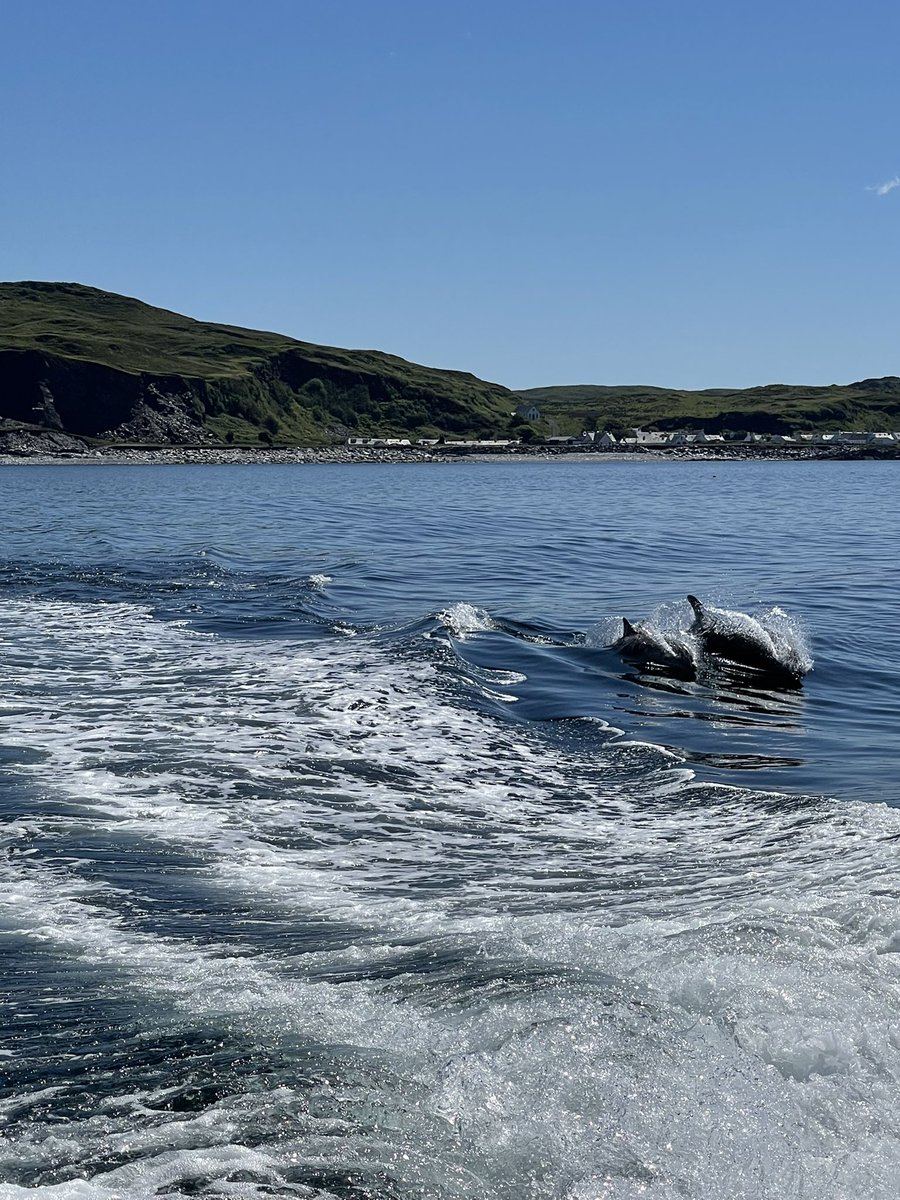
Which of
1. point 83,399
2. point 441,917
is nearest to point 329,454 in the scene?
point 83,399

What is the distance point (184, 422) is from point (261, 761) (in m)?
173

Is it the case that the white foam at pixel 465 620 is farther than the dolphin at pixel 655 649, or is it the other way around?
the white foam at pixel 465 620

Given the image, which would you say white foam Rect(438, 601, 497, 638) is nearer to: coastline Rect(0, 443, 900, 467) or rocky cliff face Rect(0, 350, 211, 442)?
coastline Rect(0, 443, 900, 467)

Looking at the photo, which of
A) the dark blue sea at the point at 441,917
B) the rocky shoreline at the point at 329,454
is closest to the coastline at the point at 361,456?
the rocky shoreline at the point at 329,454

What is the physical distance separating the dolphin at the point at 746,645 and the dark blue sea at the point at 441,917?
2.47ft

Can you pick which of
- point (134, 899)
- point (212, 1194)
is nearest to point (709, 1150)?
point (212, 1194)

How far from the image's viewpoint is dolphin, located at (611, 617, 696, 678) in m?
17.1

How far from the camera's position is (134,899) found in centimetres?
757

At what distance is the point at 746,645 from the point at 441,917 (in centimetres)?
1099

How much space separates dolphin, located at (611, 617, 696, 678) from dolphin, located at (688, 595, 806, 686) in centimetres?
50

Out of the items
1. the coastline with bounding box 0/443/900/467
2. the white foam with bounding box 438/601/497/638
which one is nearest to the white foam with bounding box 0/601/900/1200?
the white foam with bounding box 438/601/497/638

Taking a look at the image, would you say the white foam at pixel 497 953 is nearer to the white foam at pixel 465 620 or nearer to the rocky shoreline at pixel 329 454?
the white foam at pixel 465 620

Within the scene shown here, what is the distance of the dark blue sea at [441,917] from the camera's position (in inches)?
189

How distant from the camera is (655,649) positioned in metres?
17.4
